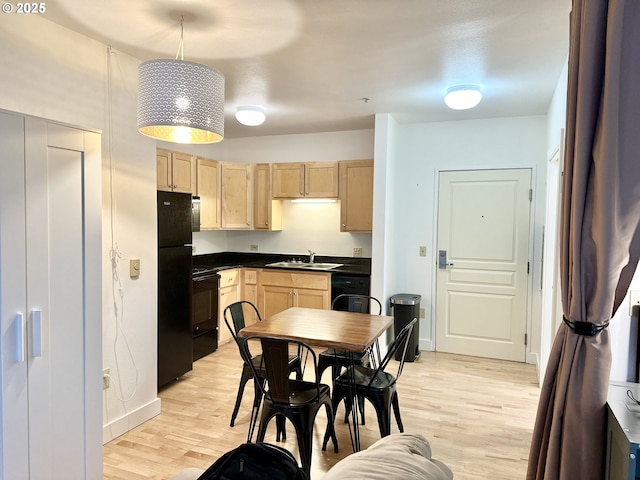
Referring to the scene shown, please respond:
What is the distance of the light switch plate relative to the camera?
2910 mm

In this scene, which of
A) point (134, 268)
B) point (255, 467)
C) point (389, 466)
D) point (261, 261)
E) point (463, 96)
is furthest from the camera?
point (261, 261)

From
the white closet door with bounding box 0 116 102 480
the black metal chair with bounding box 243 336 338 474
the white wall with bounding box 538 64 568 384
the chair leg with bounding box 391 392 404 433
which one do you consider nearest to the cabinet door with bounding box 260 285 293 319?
the chair leg with bounding box 391 392 404 433

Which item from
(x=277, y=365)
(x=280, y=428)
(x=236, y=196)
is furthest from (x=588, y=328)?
(x=236, y=196)

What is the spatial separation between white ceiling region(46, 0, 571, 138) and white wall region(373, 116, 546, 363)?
56 centimetres

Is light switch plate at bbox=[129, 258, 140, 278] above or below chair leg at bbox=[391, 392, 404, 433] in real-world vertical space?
above

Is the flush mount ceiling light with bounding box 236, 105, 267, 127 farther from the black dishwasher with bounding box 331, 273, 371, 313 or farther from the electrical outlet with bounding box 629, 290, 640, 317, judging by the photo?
the electrical outlet with bounding box 629, 290, 640, 317

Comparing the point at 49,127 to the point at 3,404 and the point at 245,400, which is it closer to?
the point at 3,404

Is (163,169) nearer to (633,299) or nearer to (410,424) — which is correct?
(410,424)

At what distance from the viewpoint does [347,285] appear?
15.6 ft

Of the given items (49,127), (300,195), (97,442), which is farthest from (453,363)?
(49,127)

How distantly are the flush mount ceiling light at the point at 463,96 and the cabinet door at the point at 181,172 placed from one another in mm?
2697

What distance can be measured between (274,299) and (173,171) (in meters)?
1.88

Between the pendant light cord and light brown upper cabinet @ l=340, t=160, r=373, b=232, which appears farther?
light brown upper cabinet @ l=340, t=160, r=373, b=232

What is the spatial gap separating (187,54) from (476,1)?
5.92 feet
